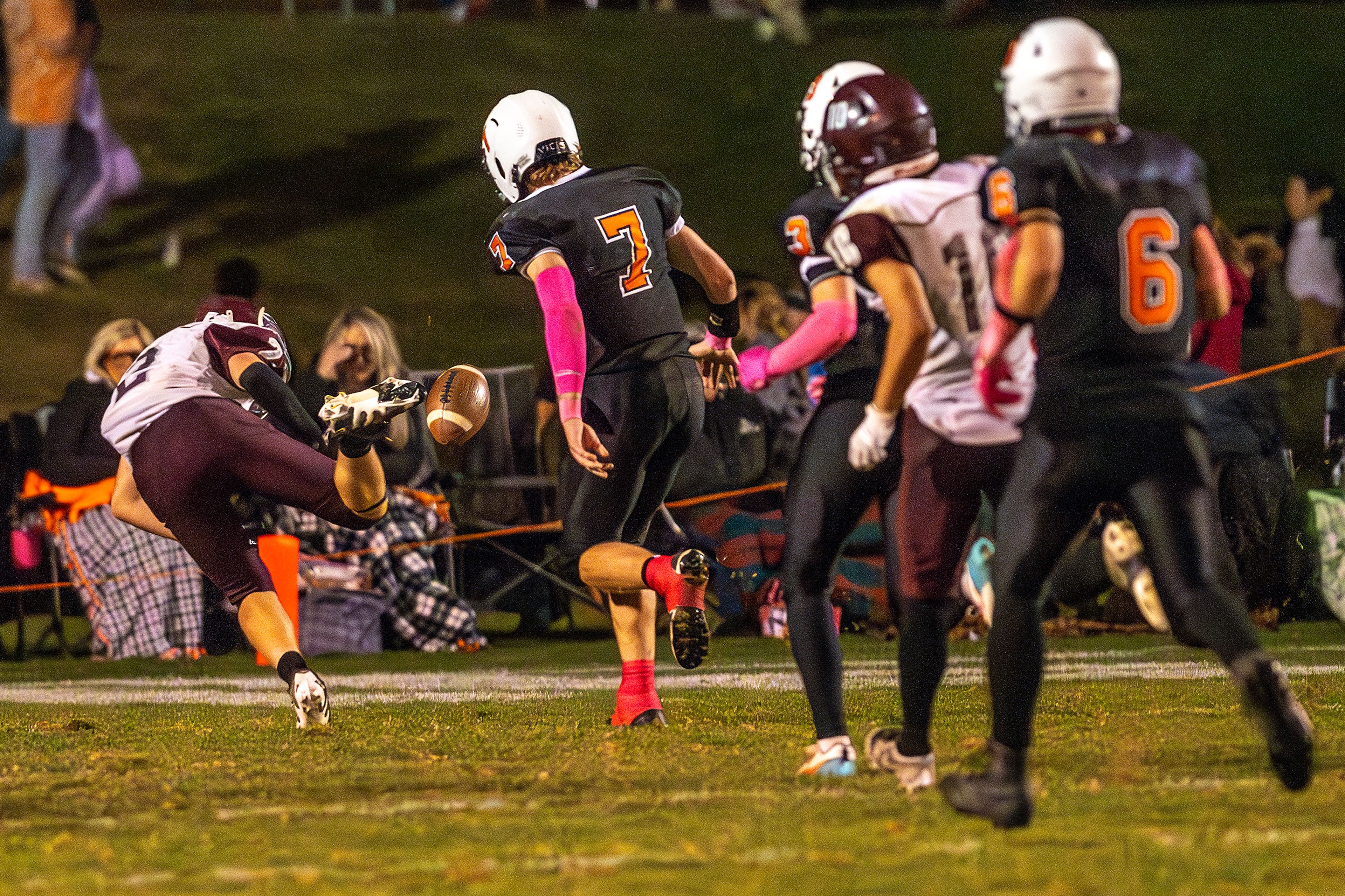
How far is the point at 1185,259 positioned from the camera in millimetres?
4266

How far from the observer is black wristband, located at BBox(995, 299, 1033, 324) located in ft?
13.6

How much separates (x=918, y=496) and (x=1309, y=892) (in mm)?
1487

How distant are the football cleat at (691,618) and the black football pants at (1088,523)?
1.97 m

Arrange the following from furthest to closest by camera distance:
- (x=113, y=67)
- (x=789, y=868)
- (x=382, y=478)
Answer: (x=113, y=67), (x=382, y=478), (x=789, y=868)

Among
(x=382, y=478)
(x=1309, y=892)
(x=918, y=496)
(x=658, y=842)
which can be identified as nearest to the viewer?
(x=1309, y=892)

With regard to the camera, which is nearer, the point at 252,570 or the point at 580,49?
the point at 252,570

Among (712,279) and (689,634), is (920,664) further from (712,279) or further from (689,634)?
(712,279)

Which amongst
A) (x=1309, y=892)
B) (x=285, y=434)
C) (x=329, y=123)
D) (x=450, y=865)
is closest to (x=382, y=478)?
(x=285, y=434)

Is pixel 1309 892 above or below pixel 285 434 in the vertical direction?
below

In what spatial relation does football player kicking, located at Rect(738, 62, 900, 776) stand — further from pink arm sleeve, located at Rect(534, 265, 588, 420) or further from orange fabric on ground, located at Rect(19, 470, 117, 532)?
orange fabric on ground, located at Rect(19, 470, 117, 532)

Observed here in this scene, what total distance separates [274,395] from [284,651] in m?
0.88

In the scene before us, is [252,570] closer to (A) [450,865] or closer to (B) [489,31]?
(A) [450,865]

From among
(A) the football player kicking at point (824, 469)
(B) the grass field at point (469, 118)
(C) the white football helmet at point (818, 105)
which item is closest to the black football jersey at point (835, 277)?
(A) the football player kicking at point (824, 469)

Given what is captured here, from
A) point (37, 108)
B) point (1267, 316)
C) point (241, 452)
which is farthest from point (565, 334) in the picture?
point (37, 108)
